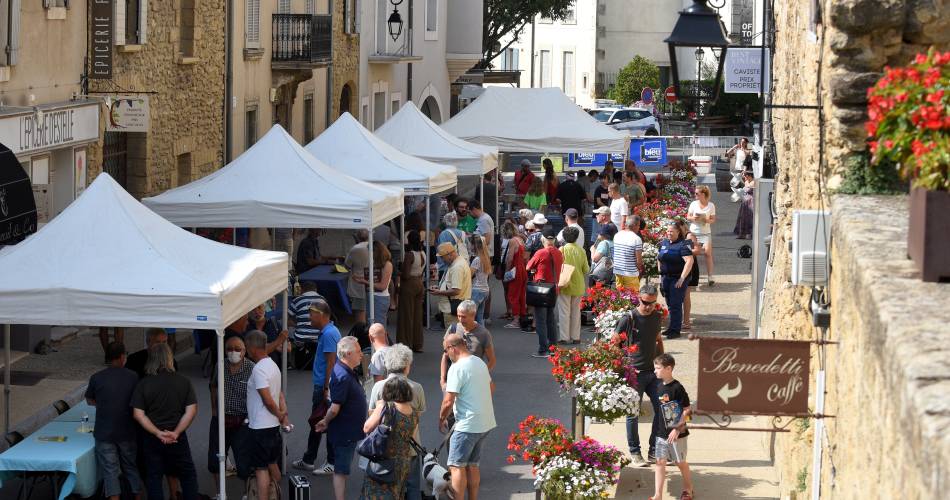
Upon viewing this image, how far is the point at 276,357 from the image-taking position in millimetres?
14531

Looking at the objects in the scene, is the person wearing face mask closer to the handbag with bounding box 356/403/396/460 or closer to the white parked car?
the handbag with bounding box 356/403/396/460

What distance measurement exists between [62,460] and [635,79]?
182ft

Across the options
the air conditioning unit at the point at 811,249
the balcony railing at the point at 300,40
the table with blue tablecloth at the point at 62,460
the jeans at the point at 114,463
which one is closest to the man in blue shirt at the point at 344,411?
the jeans at the point at 114,463

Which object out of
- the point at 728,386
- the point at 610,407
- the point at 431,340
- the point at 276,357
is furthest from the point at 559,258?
the point at 728,386

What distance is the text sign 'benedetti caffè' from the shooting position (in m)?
6.53

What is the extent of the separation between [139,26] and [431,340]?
6.39 metres

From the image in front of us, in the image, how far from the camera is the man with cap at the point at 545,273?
1667cm

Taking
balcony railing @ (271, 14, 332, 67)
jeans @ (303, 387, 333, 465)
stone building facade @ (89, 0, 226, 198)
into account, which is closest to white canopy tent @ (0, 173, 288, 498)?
jeans @ (303, 387, 333, 465)

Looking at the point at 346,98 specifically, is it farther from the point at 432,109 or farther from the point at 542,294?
the point at 542,294

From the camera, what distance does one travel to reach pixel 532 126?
85.4ft

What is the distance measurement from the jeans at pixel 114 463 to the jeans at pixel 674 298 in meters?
9.17

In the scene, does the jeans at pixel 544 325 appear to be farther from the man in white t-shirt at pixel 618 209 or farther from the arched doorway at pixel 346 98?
the arched doorway at pixel 346 98

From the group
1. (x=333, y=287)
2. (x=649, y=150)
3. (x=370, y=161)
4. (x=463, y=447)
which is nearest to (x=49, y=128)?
(x=333, y=287)

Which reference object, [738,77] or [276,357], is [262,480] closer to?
[276,357]
